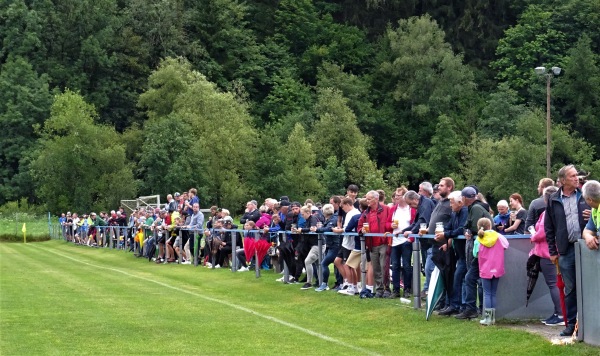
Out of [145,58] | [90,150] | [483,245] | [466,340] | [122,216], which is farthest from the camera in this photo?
[145,58]

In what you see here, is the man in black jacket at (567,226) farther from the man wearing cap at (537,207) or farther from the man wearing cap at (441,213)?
the man wearing cap at (441,213)

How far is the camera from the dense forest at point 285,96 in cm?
9300

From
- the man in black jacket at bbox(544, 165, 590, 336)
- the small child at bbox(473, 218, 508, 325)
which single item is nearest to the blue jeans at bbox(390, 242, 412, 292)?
the small child at bbox(473, 218, 508, 325)

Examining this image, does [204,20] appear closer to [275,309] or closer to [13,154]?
[13,154]

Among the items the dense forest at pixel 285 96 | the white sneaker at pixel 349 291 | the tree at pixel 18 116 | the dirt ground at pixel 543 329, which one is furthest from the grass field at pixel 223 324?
the tree at pixel 18 116

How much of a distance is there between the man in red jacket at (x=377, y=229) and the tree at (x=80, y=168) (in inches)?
2770

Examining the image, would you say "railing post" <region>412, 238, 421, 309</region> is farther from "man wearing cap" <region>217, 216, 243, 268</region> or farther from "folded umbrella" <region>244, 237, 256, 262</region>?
"man wearing cap" <region>217, 216, 243, 268</region>

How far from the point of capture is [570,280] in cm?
1464

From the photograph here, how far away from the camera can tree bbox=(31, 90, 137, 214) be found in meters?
92.9

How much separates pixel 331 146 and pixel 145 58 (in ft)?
73.6

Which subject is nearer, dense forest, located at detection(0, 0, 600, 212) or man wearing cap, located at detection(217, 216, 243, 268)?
man wearing cap, located at detection(217, 216, 243, 268)

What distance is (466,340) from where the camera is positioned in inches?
614

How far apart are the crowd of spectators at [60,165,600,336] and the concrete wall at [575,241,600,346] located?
25 cm

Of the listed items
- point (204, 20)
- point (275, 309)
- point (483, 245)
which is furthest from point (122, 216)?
point (204, 20)
